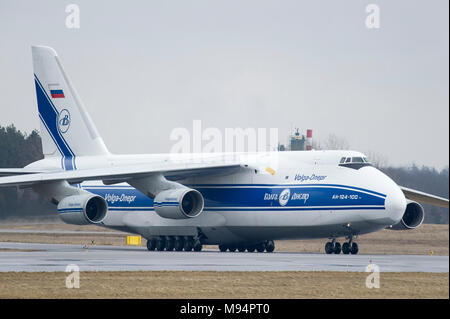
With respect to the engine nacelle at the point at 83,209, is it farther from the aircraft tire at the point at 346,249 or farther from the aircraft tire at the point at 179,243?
the aircraft tire at the point at 346,249

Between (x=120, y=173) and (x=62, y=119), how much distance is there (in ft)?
27.7

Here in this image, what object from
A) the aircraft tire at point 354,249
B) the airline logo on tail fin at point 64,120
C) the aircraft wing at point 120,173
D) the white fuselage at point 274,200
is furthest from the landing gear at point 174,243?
the airline logo on tail fin at point 64,120

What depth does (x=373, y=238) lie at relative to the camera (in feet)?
164

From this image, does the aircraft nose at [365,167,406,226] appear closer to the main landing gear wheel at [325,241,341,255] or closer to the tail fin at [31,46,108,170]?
the main landing gear wheel at [325,241,341,255]

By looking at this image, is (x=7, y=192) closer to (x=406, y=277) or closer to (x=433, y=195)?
(x=433, y=195)

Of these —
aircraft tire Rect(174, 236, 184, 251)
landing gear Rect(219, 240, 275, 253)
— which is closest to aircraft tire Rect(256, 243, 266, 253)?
landing gear Rect(219, 240, 275, 253)

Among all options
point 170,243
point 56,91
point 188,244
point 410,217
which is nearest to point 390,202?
point 410,217

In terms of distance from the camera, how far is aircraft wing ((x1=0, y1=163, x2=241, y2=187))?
36141 millimetres

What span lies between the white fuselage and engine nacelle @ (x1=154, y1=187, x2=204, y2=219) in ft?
5.63

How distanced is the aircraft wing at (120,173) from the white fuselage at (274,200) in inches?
38.1

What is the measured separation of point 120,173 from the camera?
36.9m

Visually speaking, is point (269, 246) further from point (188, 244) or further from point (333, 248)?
point (333, 248)
